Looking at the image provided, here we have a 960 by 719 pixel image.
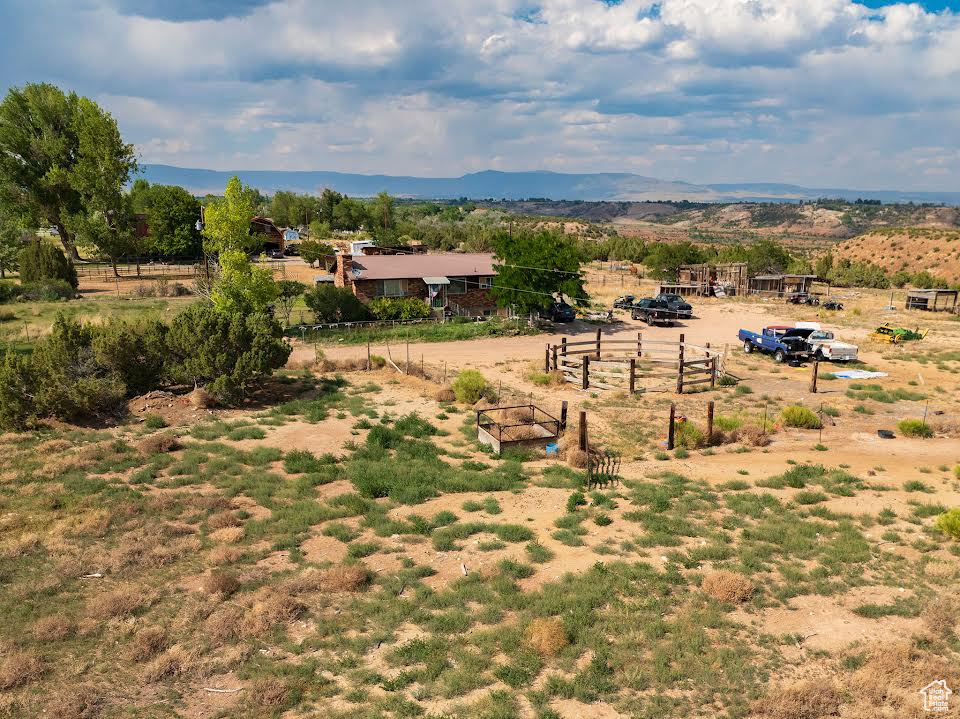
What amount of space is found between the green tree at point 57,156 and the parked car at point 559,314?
4690 cm

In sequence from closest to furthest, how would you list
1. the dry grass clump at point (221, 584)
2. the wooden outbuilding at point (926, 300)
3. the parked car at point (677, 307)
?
1. the dry grass clump at point (221, 584)
2. the parked car at point (677, 307)
3. the wooden outbuilding at point (926, 300)

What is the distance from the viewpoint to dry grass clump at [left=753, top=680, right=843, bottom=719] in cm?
971

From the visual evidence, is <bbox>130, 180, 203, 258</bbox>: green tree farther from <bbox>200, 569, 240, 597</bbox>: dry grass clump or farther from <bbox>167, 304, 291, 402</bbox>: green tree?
<bbox>200, 569, 240, 597</bbox>: dry grass clump

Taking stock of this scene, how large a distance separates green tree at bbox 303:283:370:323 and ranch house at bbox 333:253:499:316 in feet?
10.6

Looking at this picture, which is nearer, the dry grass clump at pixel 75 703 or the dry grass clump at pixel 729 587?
the dry grass clump at pixel 75 703

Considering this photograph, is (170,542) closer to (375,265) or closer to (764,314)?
(375,265)

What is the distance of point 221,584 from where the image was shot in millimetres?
13344

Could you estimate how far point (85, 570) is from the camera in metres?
14.1

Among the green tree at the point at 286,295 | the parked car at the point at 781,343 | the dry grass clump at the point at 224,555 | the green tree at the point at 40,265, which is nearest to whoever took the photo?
the dry grass clump at the point at 224,555

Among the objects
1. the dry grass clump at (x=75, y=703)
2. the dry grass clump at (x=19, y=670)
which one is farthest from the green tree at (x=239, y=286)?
the dry grass clump at (x=75, y=703)

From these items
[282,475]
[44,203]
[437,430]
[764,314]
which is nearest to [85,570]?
[282,475]

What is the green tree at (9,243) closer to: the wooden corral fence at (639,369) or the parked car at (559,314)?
the parked car at (559,314)

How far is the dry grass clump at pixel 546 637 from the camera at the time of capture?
11.3m

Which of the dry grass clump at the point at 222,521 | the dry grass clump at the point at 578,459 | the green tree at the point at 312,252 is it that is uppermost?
the green tree at the point at 312,252
